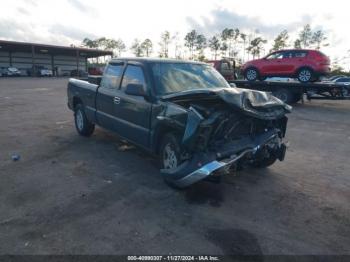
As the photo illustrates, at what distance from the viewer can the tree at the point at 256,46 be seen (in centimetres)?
6068

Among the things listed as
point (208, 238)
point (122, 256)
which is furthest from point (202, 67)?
point (122, 256)

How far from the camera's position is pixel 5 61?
50.9m

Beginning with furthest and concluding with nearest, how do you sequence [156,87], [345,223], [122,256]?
[156,87] < [345,223] < [122,256]

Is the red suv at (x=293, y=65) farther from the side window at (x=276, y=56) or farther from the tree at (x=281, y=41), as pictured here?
the tree at (x=281, y=41)

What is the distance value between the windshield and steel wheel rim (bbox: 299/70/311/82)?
9.59 m

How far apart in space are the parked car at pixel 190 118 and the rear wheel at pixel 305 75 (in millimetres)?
9629

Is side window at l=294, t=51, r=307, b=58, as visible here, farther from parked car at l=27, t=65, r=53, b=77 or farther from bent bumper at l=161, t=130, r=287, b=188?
parked car at l=27, t=65, r=53, b=77

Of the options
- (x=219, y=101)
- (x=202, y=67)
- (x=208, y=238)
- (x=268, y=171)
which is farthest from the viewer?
(x=202, y=67)

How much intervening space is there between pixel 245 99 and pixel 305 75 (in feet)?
37.1

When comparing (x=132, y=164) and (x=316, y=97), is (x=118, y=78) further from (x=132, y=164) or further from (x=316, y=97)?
(x=316, y=97)

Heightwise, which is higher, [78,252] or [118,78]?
[118,78]

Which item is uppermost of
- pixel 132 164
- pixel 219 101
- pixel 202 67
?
pixel 202 67

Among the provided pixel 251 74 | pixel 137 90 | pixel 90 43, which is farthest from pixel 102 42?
pixel 137 90

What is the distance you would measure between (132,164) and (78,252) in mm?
2666
